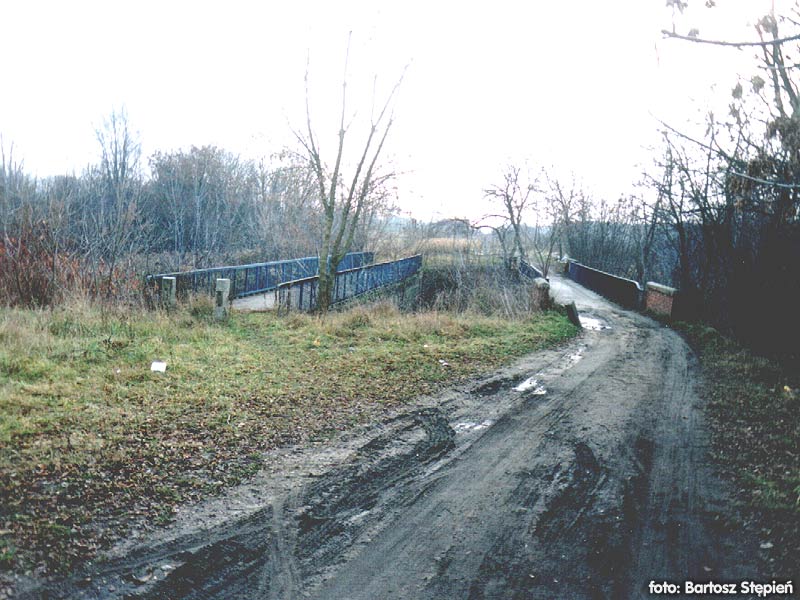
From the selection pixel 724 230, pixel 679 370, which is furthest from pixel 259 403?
pixel 724 230

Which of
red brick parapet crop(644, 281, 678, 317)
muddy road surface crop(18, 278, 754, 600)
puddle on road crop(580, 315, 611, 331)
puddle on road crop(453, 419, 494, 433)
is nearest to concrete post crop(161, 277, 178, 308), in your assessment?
muddy road surface crop(18, 278, 754, 600)

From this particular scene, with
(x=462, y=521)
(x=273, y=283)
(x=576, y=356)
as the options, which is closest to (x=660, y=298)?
(x=576, y=356)

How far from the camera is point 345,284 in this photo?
18328 millimetres

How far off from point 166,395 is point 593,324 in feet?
39.4

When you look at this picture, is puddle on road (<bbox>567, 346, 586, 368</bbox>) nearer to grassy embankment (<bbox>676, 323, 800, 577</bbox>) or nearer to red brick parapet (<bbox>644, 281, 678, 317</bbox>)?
grassy embankment (<bbox>676, 323, 800, 577</bbox>)

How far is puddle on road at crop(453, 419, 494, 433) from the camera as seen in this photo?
6.45 meters

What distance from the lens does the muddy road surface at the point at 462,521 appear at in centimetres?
350

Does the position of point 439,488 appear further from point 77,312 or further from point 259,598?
point 77,312

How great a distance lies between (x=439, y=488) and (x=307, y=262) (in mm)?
19112

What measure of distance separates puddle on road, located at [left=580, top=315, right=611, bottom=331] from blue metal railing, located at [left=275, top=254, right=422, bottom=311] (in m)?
7.43

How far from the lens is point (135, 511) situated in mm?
4180

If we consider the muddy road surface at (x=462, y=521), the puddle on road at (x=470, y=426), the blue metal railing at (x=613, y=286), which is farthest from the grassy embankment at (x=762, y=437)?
the blue metal railing at (x=613, y=286)

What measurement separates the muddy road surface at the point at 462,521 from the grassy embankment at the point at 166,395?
1.43 ft

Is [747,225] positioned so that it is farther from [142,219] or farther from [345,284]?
[142,219]
